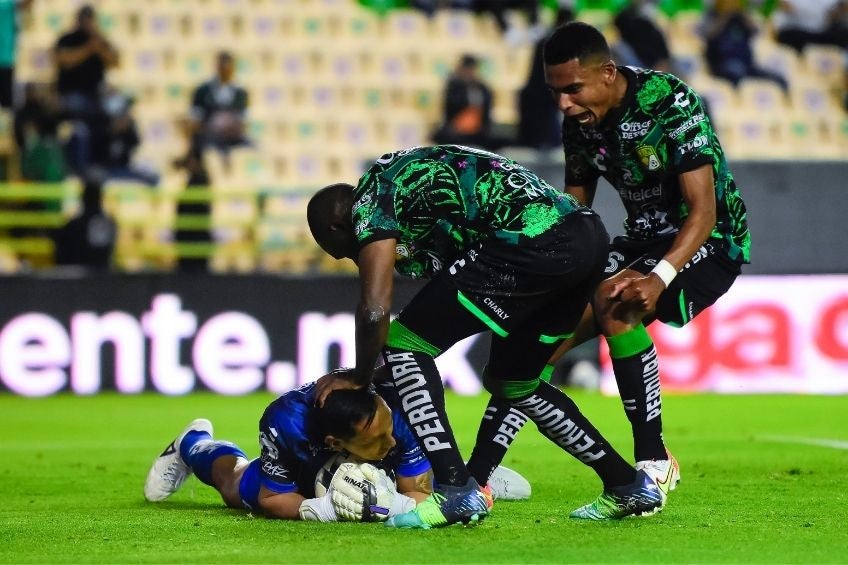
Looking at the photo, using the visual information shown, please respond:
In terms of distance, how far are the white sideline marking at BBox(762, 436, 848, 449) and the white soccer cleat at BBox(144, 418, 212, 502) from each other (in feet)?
14.6

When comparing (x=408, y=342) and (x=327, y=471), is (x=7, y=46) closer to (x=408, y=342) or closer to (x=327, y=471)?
(x=327, y=471)

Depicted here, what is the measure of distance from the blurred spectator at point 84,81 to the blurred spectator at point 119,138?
79 millimetres

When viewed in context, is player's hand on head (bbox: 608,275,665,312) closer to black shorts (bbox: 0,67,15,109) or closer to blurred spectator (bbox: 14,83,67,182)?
blurred spectator (bbox: 14,83,67,182)

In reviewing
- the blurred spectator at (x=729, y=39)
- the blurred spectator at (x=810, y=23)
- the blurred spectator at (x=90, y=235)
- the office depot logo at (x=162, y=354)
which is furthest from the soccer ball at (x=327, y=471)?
the blurred spectator at (x=810, y=23)

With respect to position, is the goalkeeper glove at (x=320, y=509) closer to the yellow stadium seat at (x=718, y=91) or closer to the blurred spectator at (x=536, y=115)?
the blurred spectator at (x=536, y=115)

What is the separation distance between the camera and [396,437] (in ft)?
20.6

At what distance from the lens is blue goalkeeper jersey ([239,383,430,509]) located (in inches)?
246

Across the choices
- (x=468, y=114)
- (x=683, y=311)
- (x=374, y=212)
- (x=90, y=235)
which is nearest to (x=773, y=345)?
(x=468, y=114)

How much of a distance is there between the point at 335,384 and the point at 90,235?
9.57 meters

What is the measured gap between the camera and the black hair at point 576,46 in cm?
624

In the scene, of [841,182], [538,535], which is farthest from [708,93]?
[538,535]

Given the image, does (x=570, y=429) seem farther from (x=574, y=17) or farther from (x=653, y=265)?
(x=574, y=17)

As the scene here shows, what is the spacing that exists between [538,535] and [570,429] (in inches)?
21.2

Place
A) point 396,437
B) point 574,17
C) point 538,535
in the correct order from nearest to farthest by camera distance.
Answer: point 538,535 → point 396,437 → point 574,17
